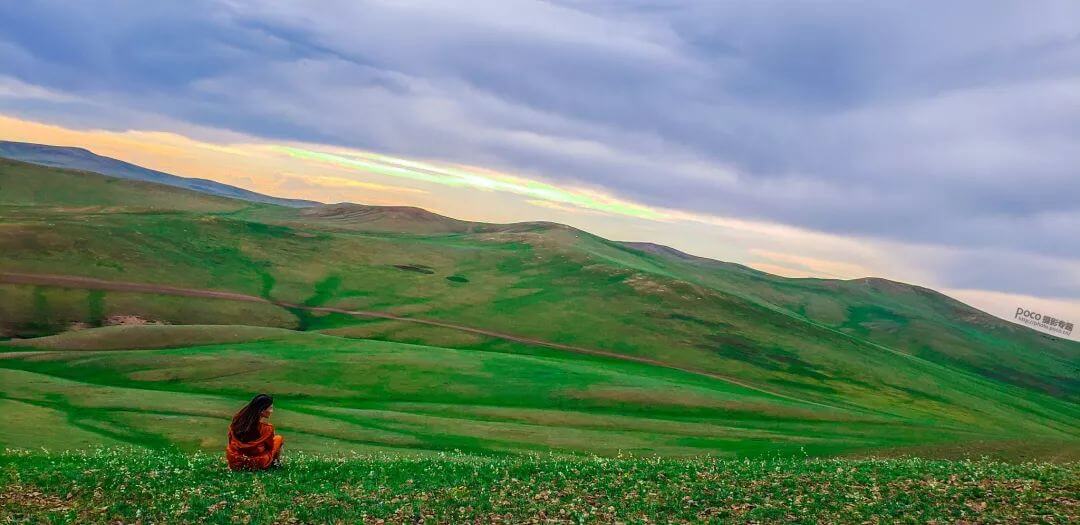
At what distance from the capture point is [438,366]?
9194cm

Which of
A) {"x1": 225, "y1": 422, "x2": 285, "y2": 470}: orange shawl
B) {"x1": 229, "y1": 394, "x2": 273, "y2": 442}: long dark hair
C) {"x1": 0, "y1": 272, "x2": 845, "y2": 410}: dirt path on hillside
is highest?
{"x1": 229, "y1": 394, "x2": 273, "y2": 442}: long dark hair

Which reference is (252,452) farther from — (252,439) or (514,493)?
(514,493)

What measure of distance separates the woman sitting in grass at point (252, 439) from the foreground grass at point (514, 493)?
28.2 inches

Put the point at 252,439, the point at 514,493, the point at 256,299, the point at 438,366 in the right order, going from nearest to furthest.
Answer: the point at 514,493, the point at 252,439, the point at 438,366, the point at 256,299

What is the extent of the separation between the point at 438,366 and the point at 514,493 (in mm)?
70771

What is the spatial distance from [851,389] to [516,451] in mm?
101358

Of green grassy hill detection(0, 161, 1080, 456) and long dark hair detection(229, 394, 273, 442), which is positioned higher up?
long dark hair detection(229, 394, 273, 442)

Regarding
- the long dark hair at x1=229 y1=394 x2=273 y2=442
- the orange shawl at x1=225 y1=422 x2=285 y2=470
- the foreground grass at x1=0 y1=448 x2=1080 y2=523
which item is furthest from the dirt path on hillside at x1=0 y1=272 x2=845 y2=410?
the long dark hair at x1=229 y1=394 x2=273 y2=442

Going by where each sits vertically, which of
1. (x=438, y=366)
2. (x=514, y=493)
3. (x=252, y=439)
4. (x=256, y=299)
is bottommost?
(x=256, y=299)

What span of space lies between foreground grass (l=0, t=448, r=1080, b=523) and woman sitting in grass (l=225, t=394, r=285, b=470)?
716 millimetres

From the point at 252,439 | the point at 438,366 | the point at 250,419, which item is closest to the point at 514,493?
the point at 250,419

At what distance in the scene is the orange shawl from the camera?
2448cm

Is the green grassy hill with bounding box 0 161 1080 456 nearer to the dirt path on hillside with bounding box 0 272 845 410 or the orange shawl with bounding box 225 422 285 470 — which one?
the dirt path on hillside with bounding box 0 272 845 410

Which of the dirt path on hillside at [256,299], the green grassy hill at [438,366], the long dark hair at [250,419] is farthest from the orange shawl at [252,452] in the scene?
the dirt path on hillside at [256,299]
